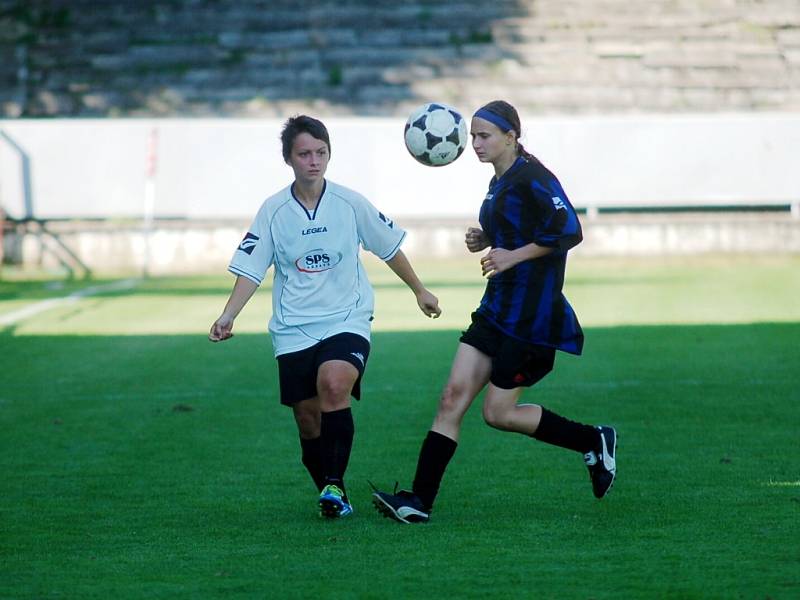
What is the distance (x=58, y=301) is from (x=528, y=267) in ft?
46.3

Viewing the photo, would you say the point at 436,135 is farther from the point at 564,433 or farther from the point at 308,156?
the point at 564,433

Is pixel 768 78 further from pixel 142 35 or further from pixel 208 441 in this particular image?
pixel 208 441

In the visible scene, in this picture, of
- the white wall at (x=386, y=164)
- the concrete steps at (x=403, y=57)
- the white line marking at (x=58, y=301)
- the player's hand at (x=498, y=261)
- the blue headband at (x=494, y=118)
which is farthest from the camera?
the concrete steps at (x=403, y=57)

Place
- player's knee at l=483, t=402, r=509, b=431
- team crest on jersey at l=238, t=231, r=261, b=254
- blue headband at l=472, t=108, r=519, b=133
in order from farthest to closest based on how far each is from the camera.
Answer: team crest on jersey at l=238, t=231, r=261, b=254, player's knee at l=483, t=402, r=509, b=431, blue headband at l=472, t=108, r=519, b=133

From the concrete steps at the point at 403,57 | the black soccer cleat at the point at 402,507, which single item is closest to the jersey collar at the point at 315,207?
the black soccer cleat at the point at 402,507

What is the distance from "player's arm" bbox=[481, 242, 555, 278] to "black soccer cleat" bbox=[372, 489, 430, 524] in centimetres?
99

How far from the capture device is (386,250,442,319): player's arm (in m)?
6.41

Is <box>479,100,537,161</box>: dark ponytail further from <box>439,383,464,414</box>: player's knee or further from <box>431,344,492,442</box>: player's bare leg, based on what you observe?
<box>439,383,464,414</box>: player's knee

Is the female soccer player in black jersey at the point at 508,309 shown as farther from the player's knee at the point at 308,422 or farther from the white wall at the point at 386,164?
the white wall at the point at 386,164

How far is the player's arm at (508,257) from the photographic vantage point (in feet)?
19.7

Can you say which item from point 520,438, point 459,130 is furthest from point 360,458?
point 459,130

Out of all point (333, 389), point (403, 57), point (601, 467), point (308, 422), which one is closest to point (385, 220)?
point (333, 389)

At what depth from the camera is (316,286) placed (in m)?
6.32

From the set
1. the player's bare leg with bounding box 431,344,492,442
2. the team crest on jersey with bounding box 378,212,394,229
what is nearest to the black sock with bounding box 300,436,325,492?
the player's bare leg with bounding box 431,344,492,442
